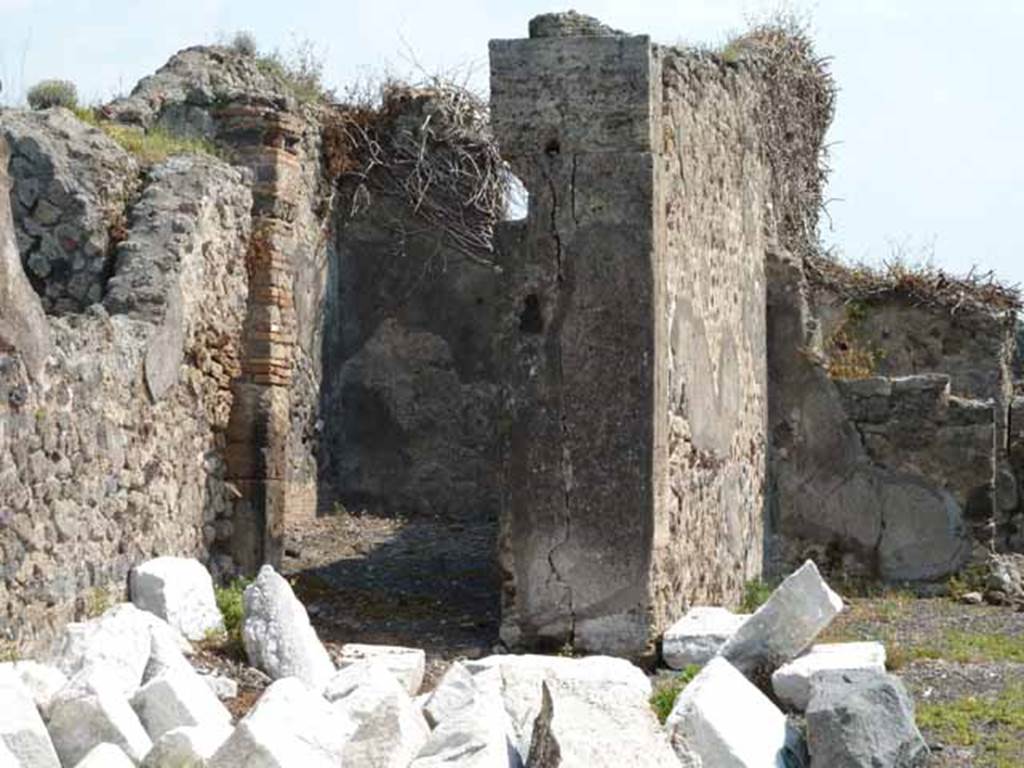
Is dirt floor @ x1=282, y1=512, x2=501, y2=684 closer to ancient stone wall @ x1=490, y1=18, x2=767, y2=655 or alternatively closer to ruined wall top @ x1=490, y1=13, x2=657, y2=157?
ancient stone wall @ x1=490, y1=18, x2=767, y2=655

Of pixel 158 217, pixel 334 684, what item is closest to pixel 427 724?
pixel 334 684

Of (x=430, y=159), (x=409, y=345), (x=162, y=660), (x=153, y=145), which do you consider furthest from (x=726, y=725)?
(x=430, y=159)

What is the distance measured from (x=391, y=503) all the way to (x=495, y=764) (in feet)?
24.6

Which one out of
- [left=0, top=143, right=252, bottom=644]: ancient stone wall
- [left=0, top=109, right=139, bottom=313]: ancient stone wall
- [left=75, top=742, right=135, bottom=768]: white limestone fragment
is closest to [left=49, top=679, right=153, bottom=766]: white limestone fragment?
[left=75, top=742, right=135, bottom=768]: white limestone fragment

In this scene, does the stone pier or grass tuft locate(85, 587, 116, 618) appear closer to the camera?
grass tuft locate(85, 587, 116, 618)

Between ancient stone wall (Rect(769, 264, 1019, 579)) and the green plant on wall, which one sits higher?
the green plant on wall

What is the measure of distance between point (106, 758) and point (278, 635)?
2.12 metres

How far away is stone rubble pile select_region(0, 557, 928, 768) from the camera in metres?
5.83

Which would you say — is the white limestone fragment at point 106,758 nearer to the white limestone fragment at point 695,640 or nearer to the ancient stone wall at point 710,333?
the white limestone fragment at point 695,640

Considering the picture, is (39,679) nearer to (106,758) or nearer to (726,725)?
(106,758)

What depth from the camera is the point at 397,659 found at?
303 inches

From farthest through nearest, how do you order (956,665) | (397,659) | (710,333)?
(710,333)
(956,665)
(397,659)

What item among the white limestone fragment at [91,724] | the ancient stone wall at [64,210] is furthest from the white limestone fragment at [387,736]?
the ancient stone wall at [64,210]

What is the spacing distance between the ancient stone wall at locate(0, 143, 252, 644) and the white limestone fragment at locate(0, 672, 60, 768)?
113cm
